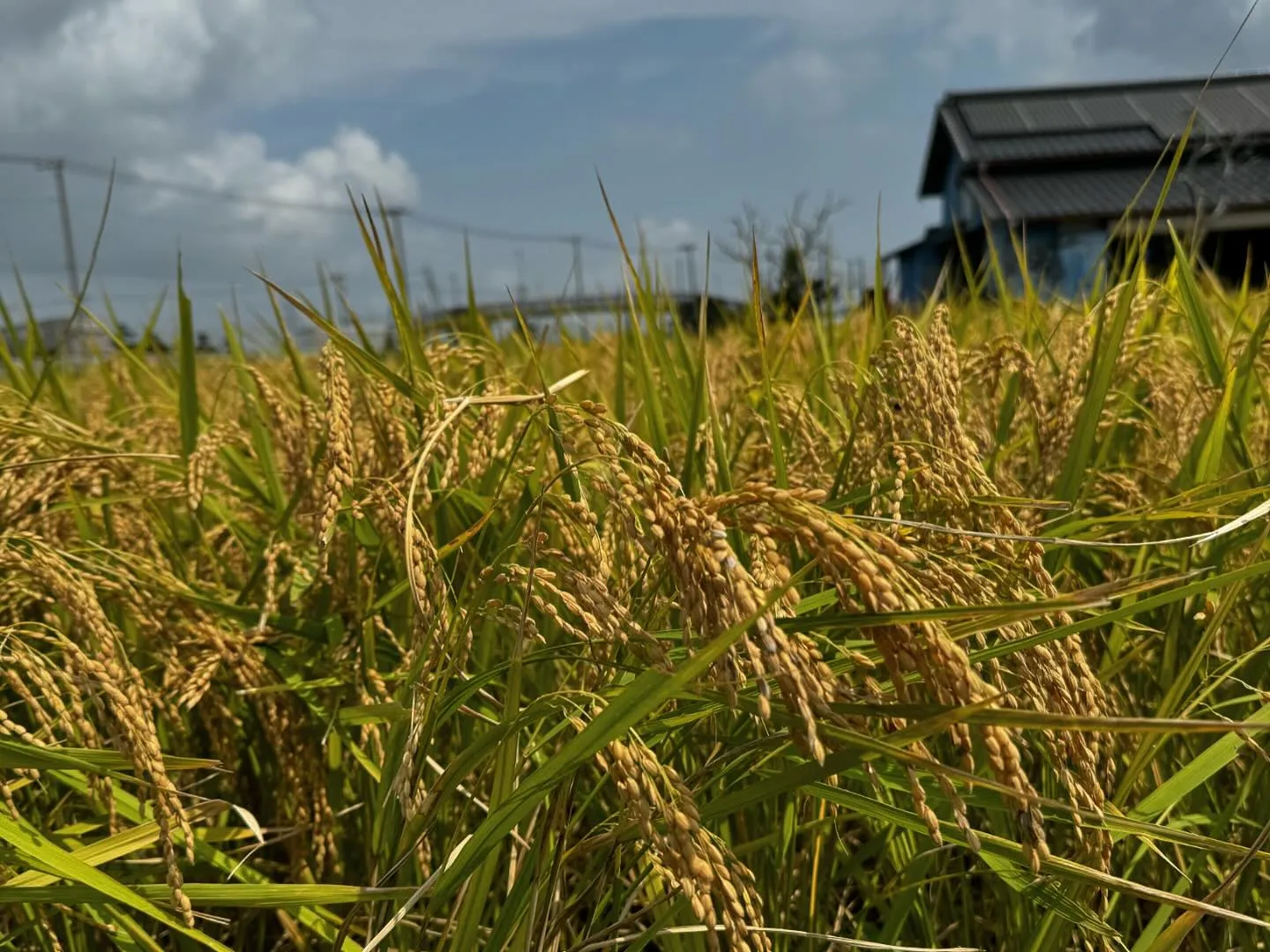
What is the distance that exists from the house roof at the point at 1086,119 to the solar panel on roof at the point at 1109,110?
2 cm

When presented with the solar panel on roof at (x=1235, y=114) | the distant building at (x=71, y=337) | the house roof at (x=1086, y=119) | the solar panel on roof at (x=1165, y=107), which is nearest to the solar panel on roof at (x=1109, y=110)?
the house roof at (x=1086, y=119)

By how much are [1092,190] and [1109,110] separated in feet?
17.9

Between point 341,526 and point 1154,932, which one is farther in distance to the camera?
point 341,526

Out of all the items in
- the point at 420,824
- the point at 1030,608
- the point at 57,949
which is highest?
the point at 1030,608

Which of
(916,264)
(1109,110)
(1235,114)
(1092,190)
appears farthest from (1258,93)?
(916,264)

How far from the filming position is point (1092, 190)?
76.5ft

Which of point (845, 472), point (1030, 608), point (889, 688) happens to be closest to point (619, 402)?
point (845, 472)

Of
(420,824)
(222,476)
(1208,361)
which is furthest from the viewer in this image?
(222,476)

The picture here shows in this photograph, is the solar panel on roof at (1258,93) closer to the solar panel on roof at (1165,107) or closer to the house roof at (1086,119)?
the house roof at (1086,119)

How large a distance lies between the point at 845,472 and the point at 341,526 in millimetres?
747

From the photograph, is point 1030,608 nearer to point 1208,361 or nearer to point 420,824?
point 420,824

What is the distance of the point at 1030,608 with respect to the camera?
654 millimetres

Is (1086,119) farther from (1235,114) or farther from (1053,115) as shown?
(1235,114)

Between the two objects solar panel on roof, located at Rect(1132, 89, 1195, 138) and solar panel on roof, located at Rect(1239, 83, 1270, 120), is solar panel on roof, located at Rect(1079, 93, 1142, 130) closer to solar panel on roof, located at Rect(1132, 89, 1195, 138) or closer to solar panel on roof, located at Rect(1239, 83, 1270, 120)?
solar panel on roof, located at Rect(1132, 89, 1195, 138)
